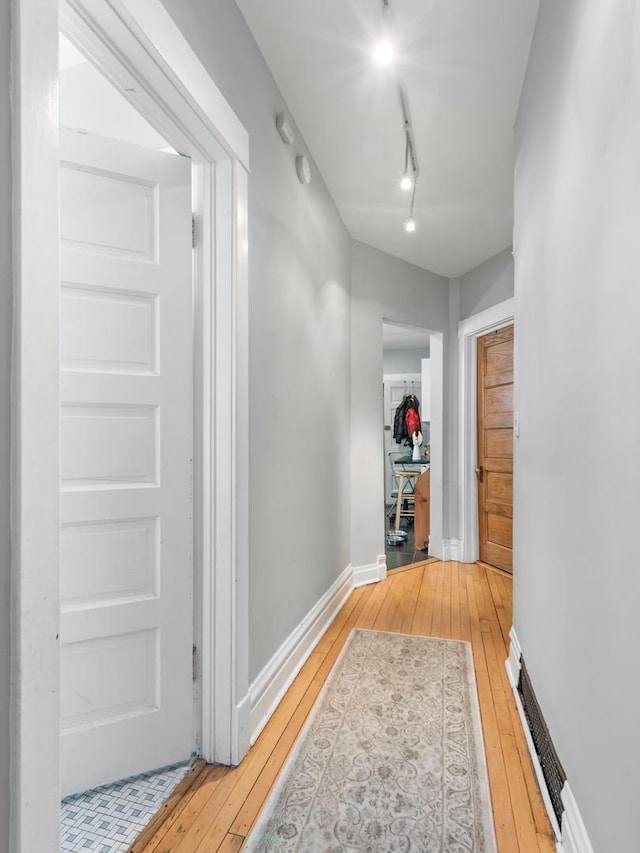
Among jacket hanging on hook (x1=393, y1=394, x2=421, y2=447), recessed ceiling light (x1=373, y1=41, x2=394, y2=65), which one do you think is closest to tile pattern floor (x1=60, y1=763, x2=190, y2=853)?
recessed ceiling light (x1=373, y1=41, x2=394, y2=65)

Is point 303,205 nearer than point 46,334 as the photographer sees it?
No

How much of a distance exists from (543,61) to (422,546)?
4.04 m

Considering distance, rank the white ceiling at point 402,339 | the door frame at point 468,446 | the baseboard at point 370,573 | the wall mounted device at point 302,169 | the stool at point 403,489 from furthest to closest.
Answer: the white ceiling at point 402,339, the stool at point 403,489, the door frame at point 468,446, the baseboard at point 370,573, the wall mounted device at point 302,169

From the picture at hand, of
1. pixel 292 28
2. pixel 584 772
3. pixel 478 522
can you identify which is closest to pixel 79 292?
pixel 292 28

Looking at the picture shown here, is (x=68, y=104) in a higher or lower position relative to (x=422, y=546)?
higher

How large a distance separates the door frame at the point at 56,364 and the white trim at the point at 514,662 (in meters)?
1.21

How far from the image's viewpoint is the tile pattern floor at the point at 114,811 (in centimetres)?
136

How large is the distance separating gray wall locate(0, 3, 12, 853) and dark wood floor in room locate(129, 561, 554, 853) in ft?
2.56

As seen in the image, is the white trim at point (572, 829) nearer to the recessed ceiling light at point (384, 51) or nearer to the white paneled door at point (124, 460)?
the white paneled door at point (124, 460)

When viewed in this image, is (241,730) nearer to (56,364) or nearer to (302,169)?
(56,364)

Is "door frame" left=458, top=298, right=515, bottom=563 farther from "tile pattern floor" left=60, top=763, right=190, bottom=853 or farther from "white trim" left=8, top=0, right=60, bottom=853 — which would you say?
"white trim" left=8, top=0, right=60, bottom=853

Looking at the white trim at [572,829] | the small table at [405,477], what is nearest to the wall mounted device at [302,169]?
the white trim at [572,829]

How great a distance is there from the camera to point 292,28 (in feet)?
6.10

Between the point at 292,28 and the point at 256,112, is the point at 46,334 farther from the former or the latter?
the point at 292,28
